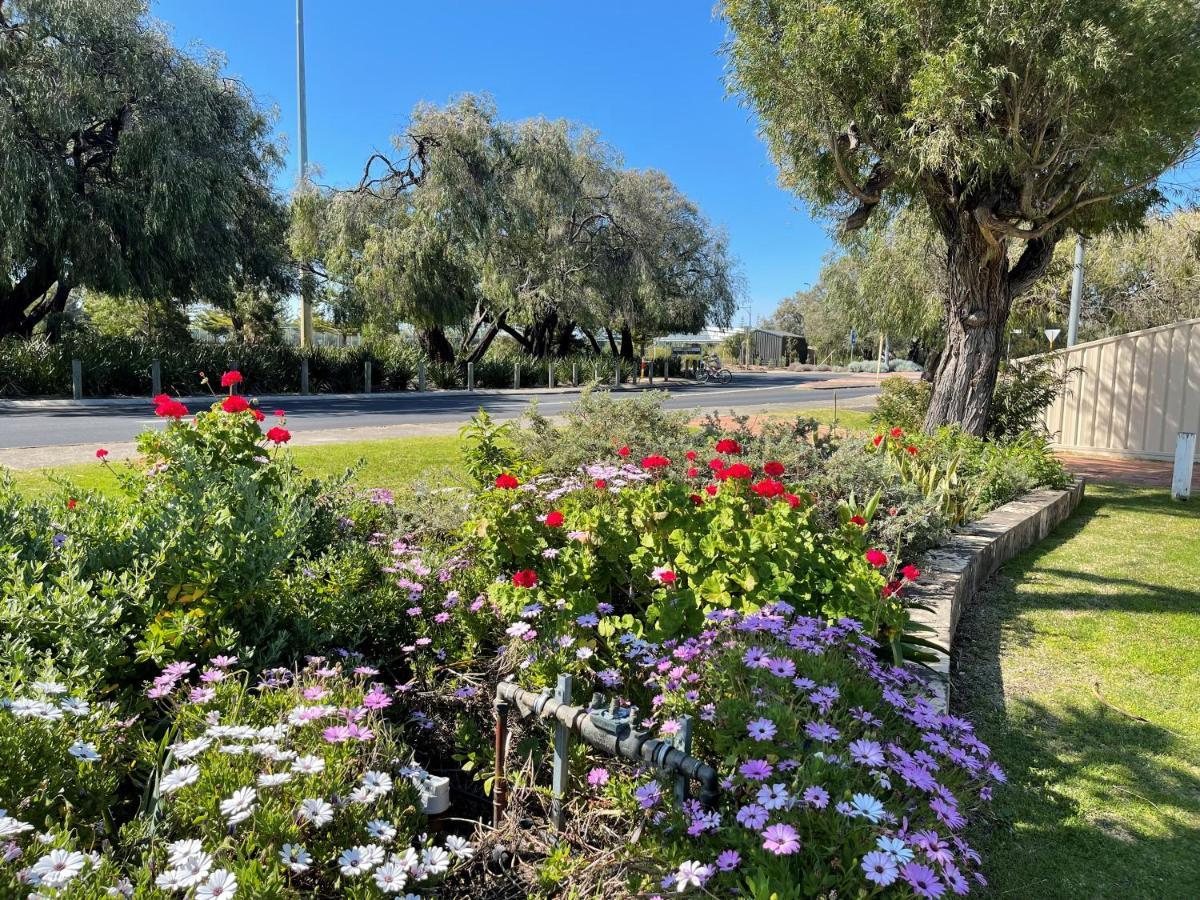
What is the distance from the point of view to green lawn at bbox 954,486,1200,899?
2275 mm

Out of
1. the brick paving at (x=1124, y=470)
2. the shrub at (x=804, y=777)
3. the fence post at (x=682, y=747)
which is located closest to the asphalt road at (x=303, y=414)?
the shrub at (x=804, y=777)

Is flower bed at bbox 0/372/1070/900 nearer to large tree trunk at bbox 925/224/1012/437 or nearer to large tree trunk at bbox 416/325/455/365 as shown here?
large tree trunk at bbox 925/224/1012/437

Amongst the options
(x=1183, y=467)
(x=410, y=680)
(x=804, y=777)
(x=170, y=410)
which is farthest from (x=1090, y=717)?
(x=1183, y=467)

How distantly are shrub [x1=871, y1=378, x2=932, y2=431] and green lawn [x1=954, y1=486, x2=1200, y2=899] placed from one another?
4076 millimetres

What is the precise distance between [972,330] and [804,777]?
8179mm

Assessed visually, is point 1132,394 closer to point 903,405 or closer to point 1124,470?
point 1124,470

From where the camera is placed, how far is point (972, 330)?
8.47 meters

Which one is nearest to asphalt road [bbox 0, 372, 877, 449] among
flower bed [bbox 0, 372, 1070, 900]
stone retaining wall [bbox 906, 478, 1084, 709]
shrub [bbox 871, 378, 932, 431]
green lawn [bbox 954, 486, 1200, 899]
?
shrub [bbox 871, 378, 932, 431]

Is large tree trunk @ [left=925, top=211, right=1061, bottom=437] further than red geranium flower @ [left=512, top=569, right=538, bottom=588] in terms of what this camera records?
Yes

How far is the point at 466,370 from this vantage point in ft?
87.7

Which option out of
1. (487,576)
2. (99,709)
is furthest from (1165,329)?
(99,709)

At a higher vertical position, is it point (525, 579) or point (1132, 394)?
point (1132, 394)

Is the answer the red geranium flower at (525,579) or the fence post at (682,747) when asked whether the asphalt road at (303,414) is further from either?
the fence post at (682,747)

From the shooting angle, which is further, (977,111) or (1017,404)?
(1017,404)
